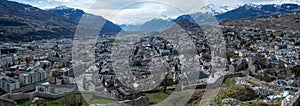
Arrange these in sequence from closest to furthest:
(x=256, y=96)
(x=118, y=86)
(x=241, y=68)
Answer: (x=256, y=96)
(x=118, y=86)
(x=241, y=68)

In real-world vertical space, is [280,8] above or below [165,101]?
above

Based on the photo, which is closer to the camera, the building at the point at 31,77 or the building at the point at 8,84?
the building at the point at 8,84

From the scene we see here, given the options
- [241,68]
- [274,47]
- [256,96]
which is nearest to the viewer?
[256,96]

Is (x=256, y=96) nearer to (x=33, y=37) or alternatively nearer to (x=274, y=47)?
(x=274, y=47)

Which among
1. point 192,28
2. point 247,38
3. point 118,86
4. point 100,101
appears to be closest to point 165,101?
point 100,101

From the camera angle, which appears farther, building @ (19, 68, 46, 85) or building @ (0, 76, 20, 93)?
building @ (19, 68, 46, 85)

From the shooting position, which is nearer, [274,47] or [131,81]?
[131,81]

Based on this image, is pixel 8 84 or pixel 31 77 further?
pixel 31 77
